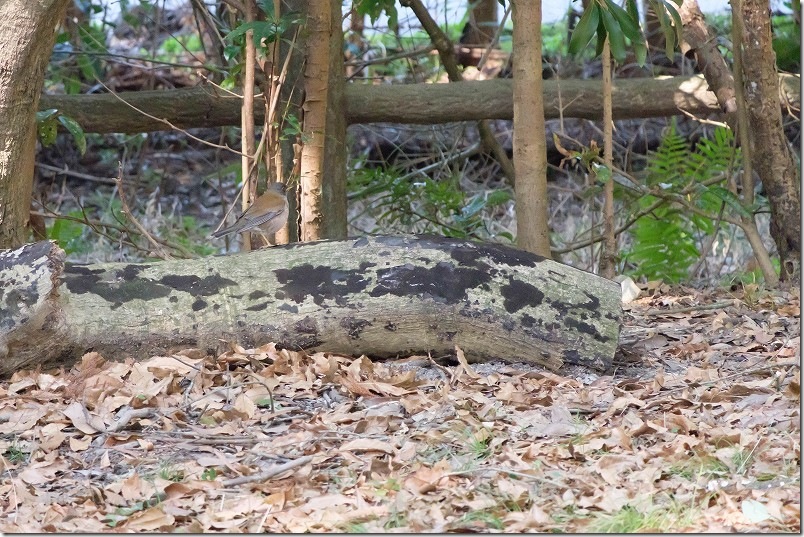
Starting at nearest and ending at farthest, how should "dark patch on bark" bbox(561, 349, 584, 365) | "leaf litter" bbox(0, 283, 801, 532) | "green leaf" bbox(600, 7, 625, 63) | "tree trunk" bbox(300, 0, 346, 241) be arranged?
"leaf litter" bbox(0, 283, 801, 532)
"dark patch on bark" bbox(561, 349, 584, 365)
"green leaf" bbox(600, 7, 625, 63)
"tree trunk" bbox(300, 0, 346, 241)

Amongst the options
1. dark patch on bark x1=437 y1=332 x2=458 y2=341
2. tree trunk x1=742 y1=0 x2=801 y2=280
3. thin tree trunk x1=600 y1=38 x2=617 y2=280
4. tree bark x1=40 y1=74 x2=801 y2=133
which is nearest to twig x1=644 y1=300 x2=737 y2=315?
thin tree trunk x1=600 y1=38 x2=617 y2=280

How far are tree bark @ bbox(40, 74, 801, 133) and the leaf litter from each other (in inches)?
110

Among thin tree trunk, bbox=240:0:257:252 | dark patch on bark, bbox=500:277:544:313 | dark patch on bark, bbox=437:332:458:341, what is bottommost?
dark patch on bark, bbox=437:332:458:341

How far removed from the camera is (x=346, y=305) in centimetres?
420

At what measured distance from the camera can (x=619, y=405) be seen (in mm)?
3531

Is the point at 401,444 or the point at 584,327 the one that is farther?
the point at 584,327

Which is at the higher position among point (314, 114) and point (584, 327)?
point (314, 114)

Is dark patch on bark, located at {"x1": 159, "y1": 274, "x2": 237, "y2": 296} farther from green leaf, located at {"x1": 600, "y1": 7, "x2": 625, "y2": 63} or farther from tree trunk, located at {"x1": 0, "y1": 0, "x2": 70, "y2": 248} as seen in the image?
green leaf, located at {"x1": 600, "y1": 7, "x2": 625, "y2": 63}

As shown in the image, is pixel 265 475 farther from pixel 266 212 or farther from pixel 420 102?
pixel 420 102

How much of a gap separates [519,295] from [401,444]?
48.0 inches

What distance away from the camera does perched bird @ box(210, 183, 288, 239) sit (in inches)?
207

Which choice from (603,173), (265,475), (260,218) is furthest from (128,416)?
(603,173)

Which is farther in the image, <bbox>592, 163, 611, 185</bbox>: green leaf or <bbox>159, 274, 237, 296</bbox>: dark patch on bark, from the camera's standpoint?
<bbox>592, 163, 611, 185</bbox>: green leaf

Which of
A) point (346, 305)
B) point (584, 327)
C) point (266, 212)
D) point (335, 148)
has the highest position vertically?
point (335, 148)
